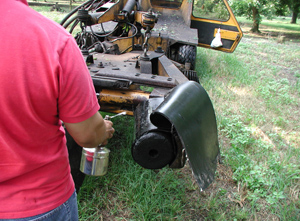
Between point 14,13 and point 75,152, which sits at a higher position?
point 14,13

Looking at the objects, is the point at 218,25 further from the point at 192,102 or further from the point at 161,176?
the point at 192,102

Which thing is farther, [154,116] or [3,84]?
[154,116]

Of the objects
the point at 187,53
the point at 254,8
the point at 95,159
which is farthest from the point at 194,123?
the point at 254,8

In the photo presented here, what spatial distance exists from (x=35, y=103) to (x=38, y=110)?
0.13ft

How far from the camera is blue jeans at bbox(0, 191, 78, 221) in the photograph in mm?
1070

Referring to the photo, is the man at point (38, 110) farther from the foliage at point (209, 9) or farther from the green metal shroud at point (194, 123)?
the foliage at point (209, 9)

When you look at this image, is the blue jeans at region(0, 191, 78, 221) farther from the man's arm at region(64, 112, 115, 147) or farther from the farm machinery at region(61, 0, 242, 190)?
the farm machinery at region(61, 0, 242, 190)

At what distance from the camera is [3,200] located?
3.27 ft

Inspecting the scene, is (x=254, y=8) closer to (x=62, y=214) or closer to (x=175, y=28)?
(x=175, y=28)

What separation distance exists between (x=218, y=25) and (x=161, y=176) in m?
4.01

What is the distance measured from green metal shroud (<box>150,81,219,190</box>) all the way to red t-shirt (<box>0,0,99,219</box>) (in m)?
0.52

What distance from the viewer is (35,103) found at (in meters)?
0.91

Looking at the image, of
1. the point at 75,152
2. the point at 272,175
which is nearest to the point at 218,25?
the point at 272,175

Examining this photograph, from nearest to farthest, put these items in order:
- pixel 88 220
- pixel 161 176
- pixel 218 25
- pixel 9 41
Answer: pixel 9 41 < pixel 88 220 < pixel 161 176 < pixel 218 25
